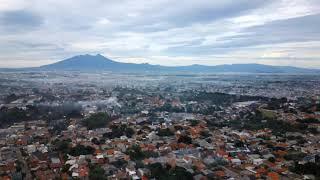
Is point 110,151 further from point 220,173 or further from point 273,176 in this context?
point 273,176

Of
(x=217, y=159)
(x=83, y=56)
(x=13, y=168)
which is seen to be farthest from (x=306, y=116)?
(x=83, y=56)

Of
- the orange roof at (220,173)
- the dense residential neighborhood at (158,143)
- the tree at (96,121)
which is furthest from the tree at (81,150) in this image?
the orange roof at (220,173)

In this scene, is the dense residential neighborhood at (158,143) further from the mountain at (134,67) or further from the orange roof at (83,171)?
the mountain at (134,67)

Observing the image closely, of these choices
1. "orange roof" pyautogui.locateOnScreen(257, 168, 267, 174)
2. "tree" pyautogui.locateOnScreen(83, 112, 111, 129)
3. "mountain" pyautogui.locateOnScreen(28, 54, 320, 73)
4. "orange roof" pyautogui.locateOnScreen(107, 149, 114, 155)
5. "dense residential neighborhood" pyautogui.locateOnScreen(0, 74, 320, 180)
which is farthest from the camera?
"mountain" pyautogui.locateOnScreen(28, 54, 320, 73)

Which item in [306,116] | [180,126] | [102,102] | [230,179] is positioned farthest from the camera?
[102,102]

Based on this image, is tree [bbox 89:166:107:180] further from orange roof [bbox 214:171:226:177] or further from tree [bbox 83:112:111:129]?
tree [bbox 83:112:111:129]

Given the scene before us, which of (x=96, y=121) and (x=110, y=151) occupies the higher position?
(x=96, y=121)

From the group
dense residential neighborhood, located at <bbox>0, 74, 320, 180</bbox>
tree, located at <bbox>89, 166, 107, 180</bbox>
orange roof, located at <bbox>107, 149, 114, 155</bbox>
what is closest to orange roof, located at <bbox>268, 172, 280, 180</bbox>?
dense residential neighborhood, located at <bbox>0, 74, 320, 180</bbox>

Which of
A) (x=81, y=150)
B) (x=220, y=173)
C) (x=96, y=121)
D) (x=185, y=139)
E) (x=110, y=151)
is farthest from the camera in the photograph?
(x=96, y=121)

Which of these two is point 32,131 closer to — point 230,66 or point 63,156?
point 63,156

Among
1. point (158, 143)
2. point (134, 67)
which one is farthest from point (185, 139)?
point (134, 67)

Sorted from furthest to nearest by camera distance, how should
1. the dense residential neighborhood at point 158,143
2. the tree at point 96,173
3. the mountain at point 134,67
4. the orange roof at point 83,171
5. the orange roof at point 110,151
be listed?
the mountain at point 134,67 < the orange roof at point 110,151 < the dense residential neighborhood at point 158,143 < the orange roof at point 83,171 < the tree at point 96,173
